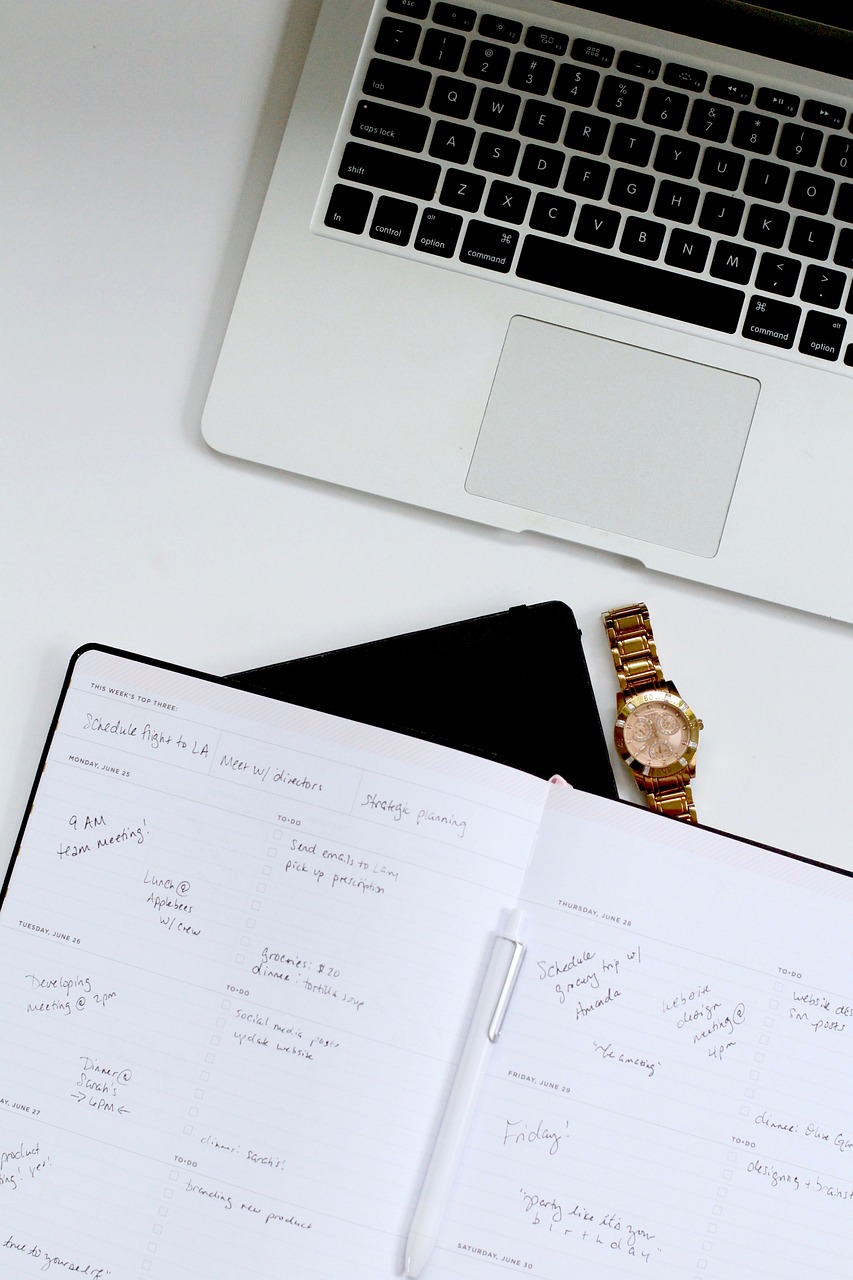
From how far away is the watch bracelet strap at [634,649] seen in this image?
23.2 inches

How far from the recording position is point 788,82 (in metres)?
0.59

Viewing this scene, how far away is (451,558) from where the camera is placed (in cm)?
61

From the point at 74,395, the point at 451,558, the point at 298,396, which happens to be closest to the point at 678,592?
the point at 451,558

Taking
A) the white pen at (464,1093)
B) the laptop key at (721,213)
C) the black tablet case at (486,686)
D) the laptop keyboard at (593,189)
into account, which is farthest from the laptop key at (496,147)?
the white pen at (464,1093)

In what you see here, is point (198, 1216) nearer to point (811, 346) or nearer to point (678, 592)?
point (678, 592)

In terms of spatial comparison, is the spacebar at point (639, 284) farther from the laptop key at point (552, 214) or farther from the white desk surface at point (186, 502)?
the white desk surface at point (186, 502)

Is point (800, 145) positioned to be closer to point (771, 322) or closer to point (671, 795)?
point (771, 322)

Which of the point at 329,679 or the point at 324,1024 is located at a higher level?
the point at 329,679

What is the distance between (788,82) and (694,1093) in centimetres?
52

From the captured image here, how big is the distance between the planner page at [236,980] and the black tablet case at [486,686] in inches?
1.2

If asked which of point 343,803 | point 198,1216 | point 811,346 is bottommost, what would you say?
point 198,1216

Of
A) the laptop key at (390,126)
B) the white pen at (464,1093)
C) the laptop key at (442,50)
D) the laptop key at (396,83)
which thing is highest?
the laptop key at (442,50)

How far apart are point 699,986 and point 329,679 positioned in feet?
0.79

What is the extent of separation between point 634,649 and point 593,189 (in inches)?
9.6
